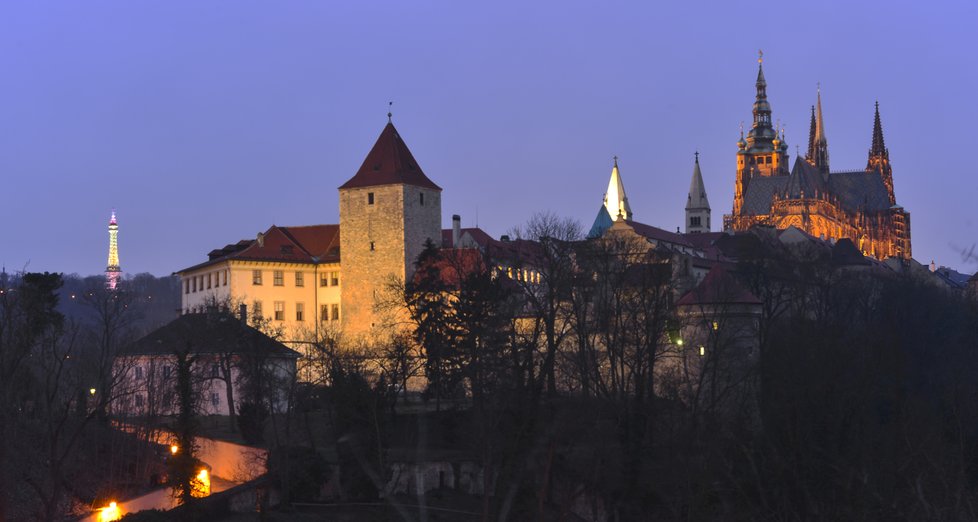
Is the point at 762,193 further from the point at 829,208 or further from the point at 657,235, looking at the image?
the point at 657,235

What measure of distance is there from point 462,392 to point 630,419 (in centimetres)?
1085

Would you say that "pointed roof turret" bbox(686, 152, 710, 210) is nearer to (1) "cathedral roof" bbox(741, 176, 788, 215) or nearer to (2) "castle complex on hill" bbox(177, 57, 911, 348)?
(1) "cathedral roof" bbox(741, 176, 788, 215)

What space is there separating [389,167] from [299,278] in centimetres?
808

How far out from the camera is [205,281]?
302 ft

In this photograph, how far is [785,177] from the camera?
190 metres

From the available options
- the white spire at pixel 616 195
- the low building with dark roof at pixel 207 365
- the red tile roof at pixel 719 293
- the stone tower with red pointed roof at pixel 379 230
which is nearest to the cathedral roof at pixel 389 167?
the stone tower with red pointed roof at pixel 379 230

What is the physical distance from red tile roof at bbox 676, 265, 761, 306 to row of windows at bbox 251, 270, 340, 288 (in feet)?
77.4

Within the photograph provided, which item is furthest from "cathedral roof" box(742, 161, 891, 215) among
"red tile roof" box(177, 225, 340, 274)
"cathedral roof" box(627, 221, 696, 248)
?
"red tile roof" box(177, 225, 340, 274)

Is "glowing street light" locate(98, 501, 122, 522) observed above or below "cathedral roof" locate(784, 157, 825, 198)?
below

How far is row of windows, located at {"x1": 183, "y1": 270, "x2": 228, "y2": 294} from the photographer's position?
89.2 meters

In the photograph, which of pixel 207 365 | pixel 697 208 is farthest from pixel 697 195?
pixel 207 365

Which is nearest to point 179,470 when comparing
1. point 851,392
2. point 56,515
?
point 56,515

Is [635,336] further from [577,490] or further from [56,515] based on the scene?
[56,515]

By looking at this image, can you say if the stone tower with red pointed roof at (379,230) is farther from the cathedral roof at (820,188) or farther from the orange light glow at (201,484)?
the cathedral roof at (820,188)
